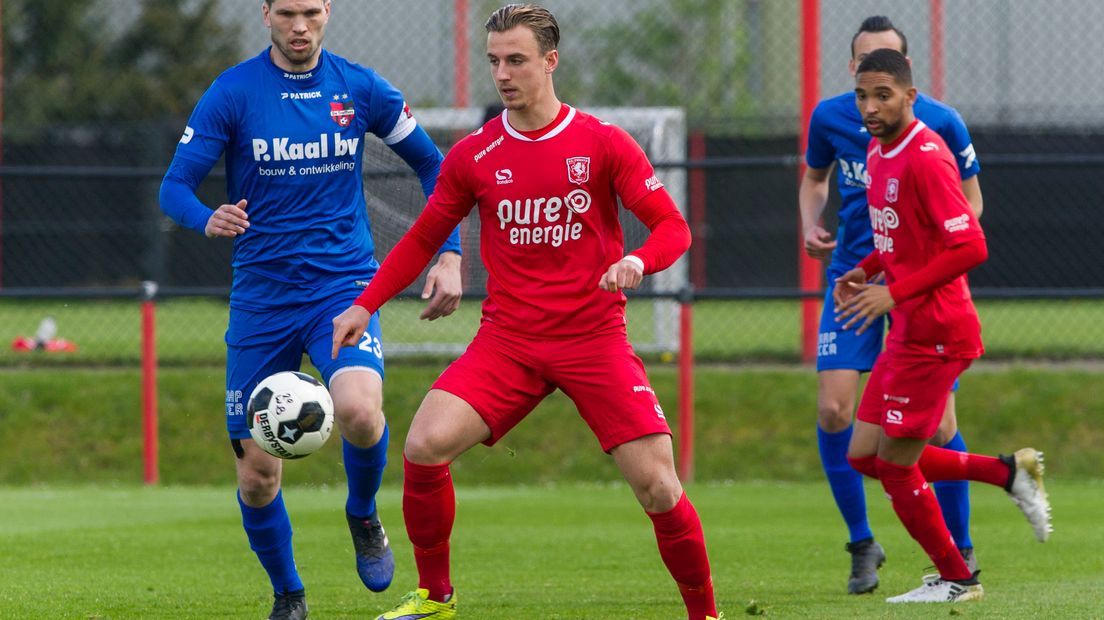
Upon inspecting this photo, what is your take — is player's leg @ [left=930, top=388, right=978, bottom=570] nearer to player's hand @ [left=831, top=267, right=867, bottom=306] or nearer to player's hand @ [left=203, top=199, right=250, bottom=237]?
player's hand @ [left=831, top=267, right=867, bottom=306]

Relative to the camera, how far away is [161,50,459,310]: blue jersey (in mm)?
5414

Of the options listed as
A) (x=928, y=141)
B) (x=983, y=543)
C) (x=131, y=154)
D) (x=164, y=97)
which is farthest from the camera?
(x=164, y=97)

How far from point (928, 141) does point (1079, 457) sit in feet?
17.1

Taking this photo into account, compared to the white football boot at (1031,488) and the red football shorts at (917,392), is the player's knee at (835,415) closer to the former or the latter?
the white football boot at (1031,488)

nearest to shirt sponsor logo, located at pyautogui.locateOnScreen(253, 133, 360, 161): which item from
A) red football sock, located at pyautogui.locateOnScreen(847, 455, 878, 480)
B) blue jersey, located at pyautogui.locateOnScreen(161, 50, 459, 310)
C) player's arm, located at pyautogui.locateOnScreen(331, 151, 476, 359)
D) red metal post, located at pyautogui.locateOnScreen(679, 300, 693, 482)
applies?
blue jersey, located at pyautogui.locateOnScreen(161, 50, 459, 310)

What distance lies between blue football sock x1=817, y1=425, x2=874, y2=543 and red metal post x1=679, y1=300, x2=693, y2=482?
308 centimetres

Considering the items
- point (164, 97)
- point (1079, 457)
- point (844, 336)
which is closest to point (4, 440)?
point (844, 336)

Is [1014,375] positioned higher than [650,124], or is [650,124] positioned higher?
[650,124]

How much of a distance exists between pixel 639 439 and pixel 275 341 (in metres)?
1.50

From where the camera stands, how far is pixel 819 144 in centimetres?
660

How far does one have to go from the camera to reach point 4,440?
1037cm

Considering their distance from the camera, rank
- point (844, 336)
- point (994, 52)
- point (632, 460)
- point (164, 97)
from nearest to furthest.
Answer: point (632, 460)
point (844, 336)
point (994, 52)
point (164, 97)

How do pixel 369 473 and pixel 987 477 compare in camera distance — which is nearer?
pixel 369 473

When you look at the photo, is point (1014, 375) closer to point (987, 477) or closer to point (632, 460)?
point (987, 477)
